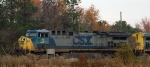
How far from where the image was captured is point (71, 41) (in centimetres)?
2814

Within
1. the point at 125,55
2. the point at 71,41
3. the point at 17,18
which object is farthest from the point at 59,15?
the point at 125,55

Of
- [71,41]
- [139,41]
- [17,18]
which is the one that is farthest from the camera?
[17,18]

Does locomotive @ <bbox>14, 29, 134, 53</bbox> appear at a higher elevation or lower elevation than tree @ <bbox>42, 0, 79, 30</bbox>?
lower

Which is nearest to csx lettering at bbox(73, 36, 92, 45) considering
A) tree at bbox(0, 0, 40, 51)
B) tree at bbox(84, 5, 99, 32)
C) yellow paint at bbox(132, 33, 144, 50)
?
yellow paint at bbox(132, 33, 144, 50)

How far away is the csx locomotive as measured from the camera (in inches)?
1061

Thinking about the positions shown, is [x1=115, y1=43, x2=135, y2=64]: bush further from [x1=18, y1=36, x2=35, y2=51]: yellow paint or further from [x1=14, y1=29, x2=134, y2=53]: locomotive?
[x1=18, y1=36, x2=35, y2=51]: yellow paint

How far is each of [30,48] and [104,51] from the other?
25.0 feet

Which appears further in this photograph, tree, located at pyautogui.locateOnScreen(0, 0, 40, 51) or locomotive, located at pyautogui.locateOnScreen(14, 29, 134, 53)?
tree, located at pyautogui.locateOnScreen(0, 0, 40, 51)

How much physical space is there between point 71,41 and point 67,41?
0.41m

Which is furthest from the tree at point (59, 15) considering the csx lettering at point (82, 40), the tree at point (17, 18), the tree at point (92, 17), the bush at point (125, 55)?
the bush at point (125, 55)

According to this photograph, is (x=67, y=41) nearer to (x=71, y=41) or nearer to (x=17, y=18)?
(x=71, y=41)

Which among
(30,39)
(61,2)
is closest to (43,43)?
(30,39)

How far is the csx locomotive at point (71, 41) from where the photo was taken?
26.9 metres

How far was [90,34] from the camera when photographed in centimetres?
2898
